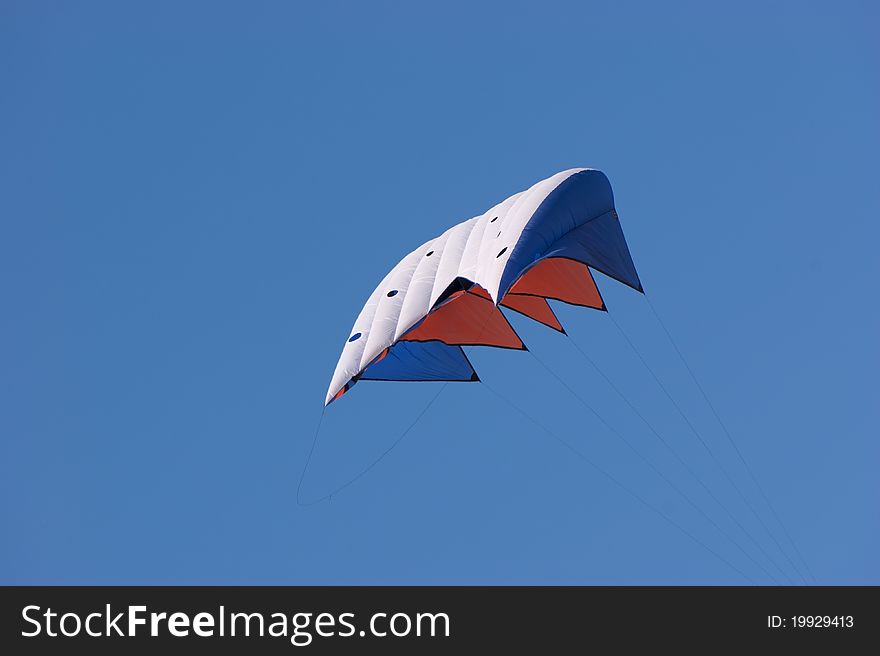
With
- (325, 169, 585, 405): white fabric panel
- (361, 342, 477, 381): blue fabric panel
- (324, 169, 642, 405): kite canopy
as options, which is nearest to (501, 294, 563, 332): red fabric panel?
(324, 169, 642, 405): kite canopy

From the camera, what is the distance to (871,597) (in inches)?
1257

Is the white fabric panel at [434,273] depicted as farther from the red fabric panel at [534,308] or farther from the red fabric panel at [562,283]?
the red fabric panel at [534,308]

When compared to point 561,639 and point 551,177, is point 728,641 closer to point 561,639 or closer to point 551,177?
point 561,639

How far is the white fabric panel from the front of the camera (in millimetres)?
37281

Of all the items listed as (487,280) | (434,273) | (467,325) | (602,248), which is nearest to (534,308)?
(467,325)

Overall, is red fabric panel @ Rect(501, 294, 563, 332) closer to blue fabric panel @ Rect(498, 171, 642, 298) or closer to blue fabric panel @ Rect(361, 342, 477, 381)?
blue fabric panel @ Rect(361, 342, 477, 381)

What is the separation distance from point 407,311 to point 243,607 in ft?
34.8

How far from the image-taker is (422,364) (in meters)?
42.9

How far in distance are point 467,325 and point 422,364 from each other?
1863mm

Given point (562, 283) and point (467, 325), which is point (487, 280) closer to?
point (562, 283)

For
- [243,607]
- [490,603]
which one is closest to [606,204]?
[490,603]

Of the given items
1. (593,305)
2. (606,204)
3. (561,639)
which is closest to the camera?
(561,639)

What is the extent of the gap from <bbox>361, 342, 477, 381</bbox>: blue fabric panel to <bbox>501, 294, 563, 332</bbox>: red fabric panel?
2.14 metres

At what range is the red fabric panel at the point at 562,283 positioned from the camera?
41.0m
